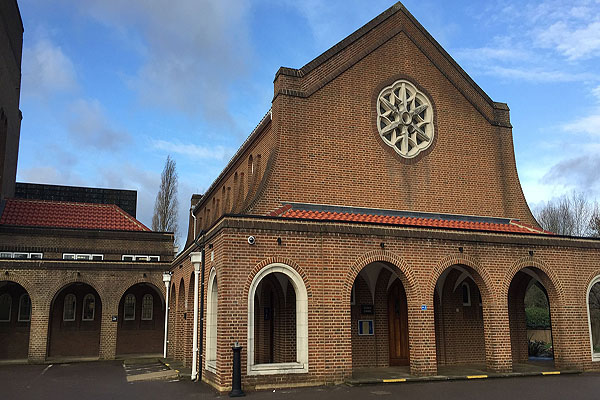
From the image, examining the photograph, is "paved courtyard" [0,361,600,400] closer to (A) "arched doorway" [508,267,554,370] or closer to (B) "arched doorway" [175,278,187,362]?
(A) "arched doorway" [508,267,554,370]

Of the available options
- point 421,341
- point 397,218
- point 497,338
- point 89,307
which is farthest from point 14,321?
point 497,338

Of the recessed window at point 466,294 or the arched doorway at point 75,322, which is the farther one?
the arched doorway at point 75,322

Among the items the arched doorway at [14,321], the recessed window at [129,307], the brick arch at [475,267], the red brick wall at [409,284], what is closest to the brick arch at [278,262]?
the red brick wall at [409,284]

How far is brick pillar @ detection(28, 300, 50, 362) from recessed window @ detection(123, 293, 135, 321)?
477 centimetres

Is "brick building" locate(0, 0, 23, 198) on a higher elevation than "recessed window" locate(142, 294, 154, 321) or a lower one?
higher

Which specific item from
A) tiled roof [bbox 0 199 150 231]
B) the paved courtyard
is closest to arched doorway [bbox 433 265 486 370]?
A: the paved courtyard

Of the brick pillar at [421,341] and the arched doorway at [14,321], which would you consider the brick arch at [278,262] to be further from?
the arched doorway at [14,321]

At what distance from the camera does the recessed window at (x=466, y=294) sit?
18125 mm

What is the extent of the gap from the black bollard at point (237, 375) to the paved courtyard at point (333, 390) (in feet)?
1.00

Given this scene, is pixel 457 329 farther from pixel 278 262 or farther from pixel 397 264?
pixel 278 262

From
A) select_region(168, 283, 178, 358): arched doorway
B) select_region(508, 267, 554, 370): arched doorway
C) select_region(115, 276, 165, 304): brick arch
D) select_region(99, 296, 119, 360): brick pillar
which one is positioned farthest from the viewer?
select_region(115, 276, 165, 304): brick arch

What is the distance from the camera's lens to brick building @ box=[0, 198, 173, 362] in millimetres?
23500

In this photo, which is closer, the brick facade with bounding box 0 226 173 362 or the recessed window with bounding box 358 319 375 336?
the recessed window with bounding box 358 319 375 336

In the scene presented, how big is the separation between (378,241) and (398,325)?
4096 millimetres
